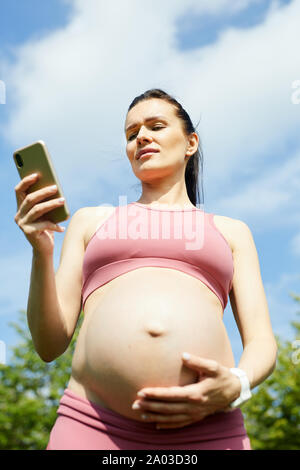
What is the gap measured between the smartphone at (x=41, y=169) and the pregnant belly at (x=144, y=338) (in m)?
0.44

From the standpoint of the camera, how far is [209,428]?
2.04 m

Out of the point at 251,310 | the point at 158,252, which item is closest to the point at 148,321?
the point at 158,252

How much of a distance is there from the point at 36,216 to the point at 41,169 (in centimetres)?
21

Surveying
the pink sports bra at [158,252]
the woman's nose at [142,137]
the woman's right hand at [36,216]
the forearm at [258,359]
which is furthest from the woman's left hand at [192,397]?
the woman's nose at [142,137]

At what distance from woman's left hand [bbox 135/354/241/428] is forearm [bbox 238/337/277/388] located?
147 millimetres

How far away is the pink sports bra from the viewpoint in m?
2.36

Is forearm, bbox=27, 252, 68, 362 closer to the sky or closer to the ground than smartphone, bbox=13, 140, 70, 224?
closer to the ground

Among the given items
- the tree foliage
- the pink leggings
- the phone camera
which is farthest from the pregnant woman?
A: the tree foliage

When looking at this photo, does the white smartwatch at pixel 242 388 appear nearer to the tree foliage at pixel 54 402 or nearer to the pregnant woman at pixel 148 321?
the pregnant woman at pixel 148 321

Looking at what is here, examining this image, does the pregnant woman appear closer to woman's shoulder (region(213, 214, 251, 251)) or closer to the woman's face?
woman's shoulder (region(213, 214, 251, 251))

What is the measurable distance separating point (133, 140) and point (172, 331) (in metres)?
1.33

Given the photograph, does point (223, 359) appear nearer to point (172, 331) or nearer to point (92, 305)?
point (172, 331)

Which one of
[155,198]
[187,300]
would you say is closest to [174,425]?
[187,300]

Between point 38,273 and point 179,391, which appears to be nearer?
point 179,391
